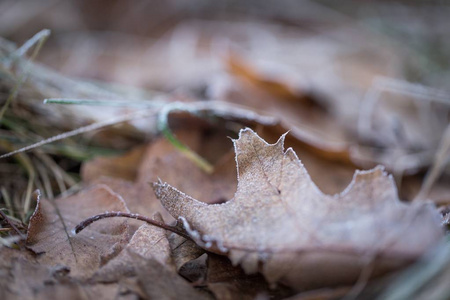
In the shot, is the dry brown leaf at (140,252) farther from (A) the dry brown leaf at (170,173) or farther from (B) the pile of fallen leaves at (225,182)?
(A) the dry brown leaf at (170,173)

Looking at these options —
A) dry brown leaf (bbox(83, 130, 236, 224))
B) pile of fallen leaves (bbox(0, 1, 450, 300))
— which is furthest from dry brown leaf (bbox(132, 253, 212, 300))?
dry brown leaf (bbox(83, 130, 236, 224))

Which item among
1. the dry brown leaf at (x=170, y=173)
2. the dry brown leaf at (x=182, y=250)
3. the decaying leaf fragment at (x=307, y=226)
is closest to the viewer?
the decaying leaf fragment at (x=307, y=226)

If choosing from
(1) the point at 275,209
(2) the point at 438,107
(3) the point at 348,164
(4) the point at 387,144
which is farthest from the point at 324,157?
(2) the point at 438,107

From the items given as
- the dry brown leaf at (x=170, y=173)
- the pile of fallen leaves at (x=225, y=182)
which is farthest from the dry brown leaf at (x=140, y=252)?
the dry brown leaf at (x=170, y=173)

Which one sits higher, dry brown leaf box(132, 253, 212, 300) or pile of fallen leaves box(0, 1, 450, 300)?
pile of fallen leaves box(0, 1, 450, 300)

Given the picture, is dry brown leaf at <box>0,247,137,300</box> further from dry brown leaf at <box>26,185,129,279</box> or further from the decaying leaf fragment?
the decaying leaf fragment

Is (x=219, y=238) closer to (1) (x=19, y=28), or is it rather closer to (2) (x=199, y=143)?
(2) (x=199, y=143)

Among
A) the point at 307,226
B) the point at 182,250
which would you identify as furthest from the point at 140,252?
the point at 307,226

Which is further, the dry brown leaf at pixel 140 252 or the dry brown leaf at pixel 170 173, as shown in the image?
the dry brown leaf at pixel 170 173

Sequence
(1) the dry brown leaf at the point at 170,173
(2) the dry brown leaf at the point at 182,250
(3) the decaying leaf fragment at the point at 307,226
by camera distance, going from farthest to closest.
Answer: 1. (1) the dry brown leaf at the point at 170,173
2. (2) the dry brown leaf at the point at 182,250
3. (3) the decaying leaf fragment at the point at 307,226
